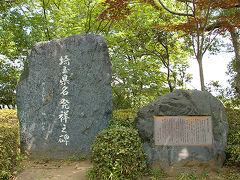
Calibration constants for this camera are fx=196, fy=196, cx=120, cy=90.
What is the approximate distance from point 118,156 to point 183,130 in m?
1.67

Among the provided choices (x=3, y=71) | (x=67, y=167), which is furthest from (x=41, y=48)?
(x=3, y=71)

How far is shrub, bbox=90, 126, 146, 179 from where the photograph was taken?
3.71 m

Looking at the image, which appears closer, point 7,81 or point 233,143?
point 233,143

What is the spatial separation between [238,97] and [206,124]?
194 inches

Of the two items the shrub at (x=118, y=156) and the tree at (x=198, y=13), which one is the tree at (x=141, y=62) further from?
the shrub at (x=118, y=156)

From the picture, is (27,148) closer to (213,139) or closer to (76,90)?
(76,90)

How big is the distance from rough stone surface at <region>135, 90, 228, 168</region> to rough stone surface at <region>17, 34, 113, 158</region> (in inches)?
58.9

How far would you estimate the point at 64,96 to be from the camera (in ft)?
18.3

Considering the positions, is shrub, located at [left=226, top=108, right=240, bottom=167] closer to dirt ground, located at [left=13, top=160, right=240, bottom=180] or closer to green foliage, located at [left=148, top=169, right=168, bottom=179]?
dirt ground, located at [left=13, top=160, right=240, bottom=180]

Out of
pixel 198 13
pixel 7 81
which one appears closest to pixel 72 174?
pixel 198 13

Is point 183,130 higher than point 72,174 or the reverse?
higher

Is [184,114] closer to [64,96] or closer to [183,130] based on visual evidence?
[183,130]

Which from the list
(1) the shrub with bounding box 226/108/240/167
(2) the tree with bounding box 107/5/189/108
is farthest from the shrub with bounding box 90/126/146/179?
(2) the tree with bounding box 107/5/189/108

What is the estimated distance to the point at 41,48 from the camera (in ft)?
18.9
